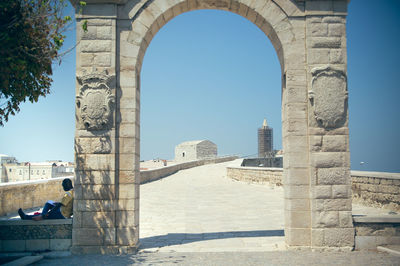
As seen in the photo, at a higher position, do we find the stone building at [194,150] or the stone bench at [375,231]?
the stone building at [194,150]

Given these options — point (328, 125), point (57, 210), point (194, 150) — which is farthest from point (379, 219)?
point (194, 150)

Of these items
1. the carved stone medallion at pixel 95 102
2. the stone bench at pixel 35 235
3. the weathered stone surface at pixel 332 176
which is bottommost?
the stone bench at pixel 35 235

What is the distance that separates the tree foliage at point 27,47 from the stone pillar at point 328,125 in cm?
451

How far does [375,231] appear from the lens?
19.9ft

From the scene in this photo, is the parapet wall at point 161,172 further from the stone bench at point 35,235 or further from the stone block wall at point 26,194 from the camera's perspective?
the stone bench at point 35,235

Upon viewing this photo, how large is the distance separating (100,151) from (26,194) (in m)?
5.47

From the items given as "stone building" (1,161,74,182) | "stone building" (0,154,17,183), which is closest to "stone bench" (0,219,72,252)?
"stone building" (1,161,74,182)

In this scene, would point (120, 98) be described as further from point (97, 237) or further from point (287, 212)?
point (287, 212)

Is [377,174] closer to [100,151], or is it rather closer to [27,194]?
[100,151]

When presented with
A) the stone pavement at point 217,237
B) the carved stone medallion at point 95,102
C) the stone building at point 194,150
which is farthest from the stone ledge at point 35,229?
the stone building at point 194,150

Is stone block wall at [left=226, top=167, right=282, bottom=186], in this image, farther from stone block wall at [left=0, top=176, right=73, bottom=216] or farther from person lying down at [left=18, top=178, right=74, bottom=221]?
person lying down at [left=18, top=178, right=74, bottom=221]

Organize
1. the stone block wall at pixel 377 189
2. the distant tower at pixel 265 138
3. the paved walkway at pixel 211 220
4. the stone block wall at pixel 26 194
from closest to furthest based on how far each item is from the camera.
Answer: the paved walkway at pixel 211 220
the stone block wall at pixel 377 189
the stone block wall at pixel 26 194
the distant tower at pixel 265 138

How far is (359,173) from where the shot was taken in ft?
33.5

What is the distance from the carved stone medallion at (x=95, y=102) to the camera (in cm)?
616
